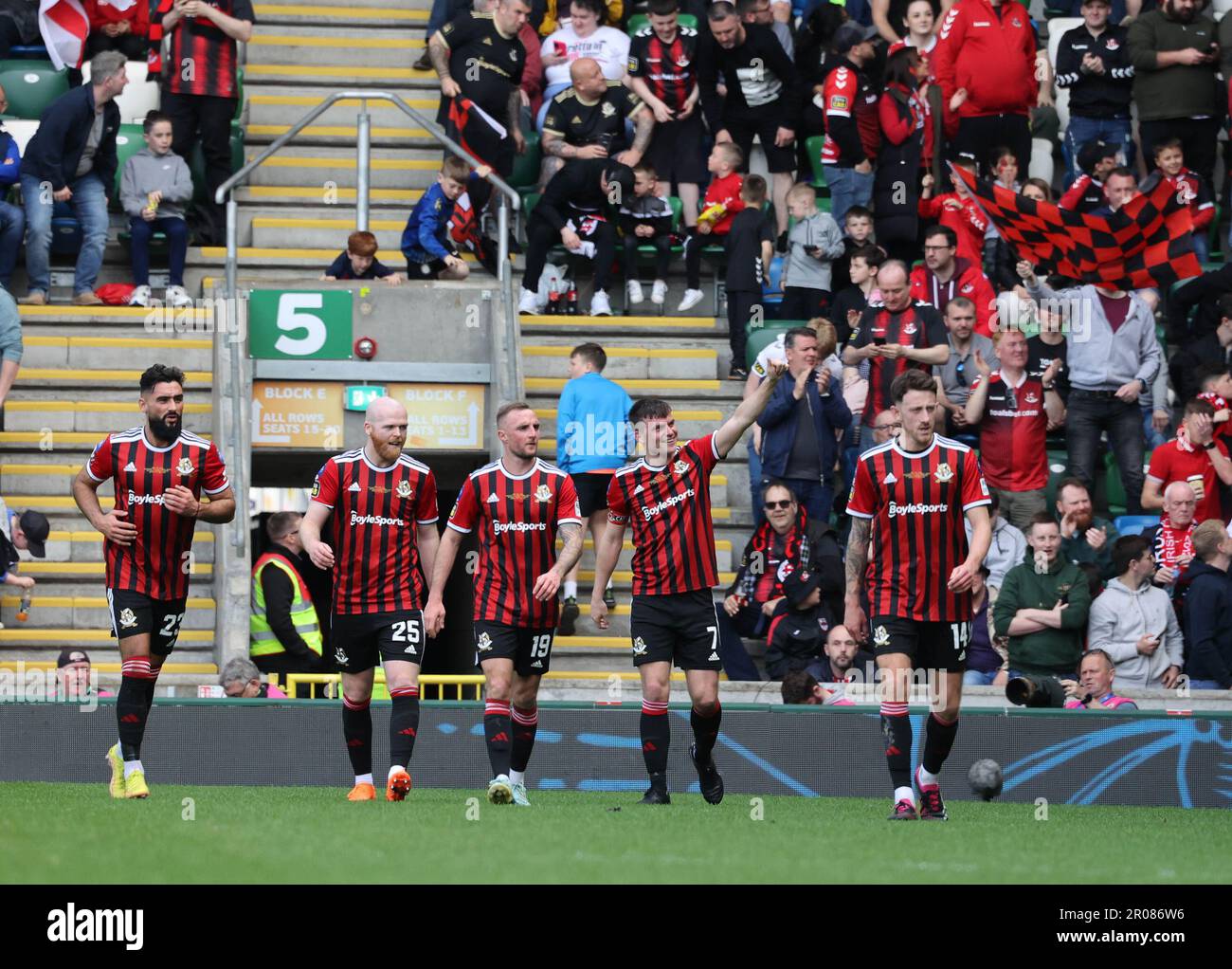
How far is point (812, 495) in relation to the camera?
53.5 feet

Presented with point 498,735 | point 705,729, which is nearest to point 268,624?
point 498,735

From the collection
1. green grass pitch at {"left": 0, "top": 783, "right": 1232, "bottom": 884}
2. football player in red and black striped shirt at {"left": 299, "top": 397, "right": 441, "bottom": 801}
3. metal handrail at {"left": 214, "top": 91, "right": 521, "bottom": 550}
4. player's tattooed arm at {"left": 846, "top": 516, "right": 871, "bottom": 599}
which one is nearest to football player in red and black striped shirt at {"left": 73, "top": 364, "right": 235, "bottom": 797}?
green grass pitch at {"left": 0, "top": 783, "right": 1232, "bottom": 884}

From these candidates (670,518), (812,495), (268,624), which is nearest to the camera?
(670,518)

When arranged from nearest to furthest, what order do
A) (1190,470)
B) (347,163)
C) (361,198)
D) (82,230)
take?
1. (1190,470)
2. (82,230)
3. (361,198)
4. (347,163)

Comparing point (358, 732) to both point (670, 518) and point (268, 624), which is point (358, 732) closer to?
point (670, 518)

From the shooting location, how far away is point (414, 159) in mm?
20141

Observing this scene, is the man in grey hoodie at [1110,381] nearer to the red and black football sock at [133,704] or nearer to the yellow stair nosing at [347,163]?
the yellow stair nosing at [347,163]

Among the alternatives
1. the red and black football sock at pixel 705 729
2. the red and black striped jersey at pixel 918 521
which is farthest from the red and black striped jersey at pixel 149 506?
the red and black striped jersey at pixel 918 521

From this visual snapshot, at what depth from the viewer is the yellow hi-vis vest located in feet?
50.7

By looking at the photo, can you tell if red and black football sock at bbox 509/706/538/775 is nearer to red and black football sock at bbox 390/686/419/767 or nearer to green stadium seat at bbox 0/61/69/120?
red and black football sock at bbox 390/686/419/767

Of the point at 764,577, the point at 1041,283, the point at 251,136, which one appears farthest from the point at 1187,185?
the point at 251,136

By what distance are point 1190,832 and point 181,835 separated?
16.8 feet

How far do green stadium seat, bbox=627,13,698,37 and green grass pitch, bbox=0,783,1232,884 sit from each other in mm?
9940

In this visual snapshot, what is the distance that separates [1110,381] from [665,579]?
6.48 meters
